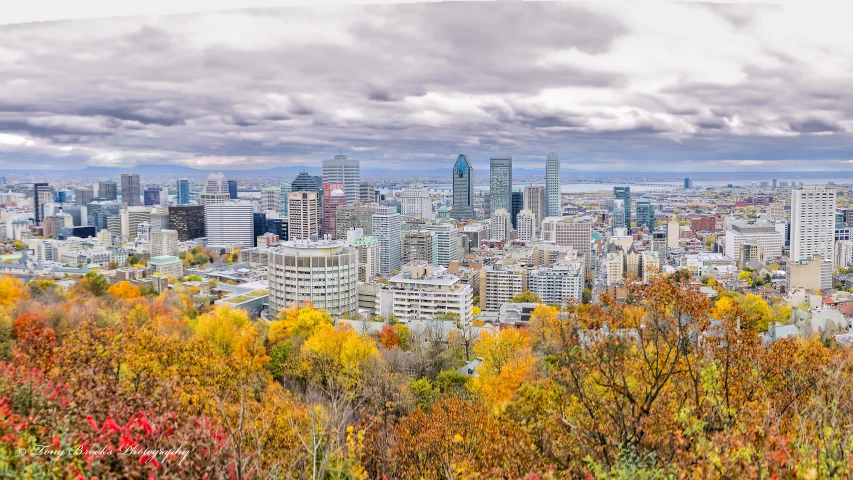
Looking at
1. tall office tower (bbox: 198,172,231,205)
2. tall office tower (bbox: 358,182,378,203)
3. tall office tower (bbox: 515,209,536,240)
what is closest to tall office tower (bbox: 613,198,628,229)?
tall office tower (bbox: 515,209,536,240)

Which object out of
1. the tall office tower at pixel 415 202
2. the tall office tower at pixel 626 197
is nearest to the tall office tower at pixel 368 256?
the tall office tower at pixel 415 202

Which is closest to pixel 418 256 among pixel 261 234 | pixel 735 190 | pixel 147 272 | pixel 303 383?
pixel 261 234

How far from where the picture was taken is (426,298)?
998 centimetres

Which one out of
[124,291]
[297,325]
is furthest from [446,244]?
[297,325]

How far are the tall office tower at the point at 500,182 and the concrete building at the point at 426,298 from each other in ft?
64.3

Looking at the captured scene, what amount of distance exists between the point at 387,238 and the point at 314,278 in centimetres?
1034

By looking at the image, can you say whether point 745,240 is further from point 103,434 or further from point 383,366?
point 103,434

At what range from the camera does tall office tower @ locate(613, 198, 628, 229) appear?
26062 mm

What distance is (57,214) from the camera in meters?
18.2

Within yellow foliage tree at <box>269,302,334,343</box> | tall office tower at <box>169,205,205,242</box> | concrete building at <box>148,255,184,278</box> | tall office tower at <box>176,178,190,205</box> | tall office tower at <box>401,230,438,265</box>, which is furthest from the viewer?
tall office tower at <box>176,178,190,205</box>

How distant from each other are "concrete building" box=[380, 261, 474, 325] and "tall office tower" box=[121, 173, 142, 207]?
41.4 ft

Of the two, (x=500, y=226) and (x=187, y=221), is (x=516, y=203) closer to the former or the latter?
(x=500, y=226)

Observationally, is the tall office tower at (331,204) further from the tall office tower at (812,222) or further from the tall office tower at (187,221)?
the tall office tower at (812,222)

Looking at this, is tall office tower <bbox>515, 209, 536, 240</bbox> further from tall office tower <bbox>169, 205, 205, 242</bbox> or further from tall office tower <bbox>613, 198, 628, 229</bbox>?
tall office tower <bbox>169, 205, 205, 242</bbox>
